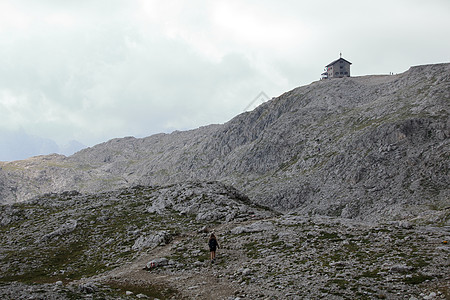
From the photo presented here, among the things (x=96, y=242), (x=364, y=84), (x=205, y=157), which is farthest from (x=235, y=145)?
(x=96, y=242)

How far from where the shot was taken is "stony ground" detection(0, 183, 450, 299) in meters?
20.1

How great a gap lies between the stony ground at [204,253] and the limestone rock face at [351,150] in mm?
6622

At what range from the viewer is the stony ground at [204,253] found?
20.1m

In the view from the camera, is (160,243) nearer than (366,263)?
No

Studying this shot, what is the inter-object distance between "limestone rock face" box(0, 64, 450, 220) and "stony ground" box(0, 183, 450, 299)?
6622 mm

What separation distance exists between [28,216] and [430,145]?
99.8 meters

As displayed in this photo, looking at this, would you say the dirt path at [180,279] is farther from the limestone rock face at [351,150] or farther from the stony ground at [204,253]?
the limestone rock face at [351,150]

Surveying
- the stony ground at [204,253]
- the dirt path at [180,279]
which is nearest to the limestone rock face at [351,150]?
the stony ground at [204,253]

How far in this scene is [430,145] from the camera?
87312mm

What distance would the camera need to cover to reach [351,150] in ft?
351

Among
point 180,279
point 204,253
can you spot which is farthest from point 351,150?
point 180,279

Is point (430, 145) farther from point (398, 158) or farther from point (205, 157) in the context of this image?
point (205, 157)

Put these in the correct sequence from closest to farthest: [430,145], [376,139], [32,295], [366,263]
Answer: [32,295]
[366,263]
[430,145]
[376,139]

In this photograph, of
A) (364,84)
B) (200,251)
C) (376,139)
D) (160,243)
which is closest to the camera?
(200,251)
